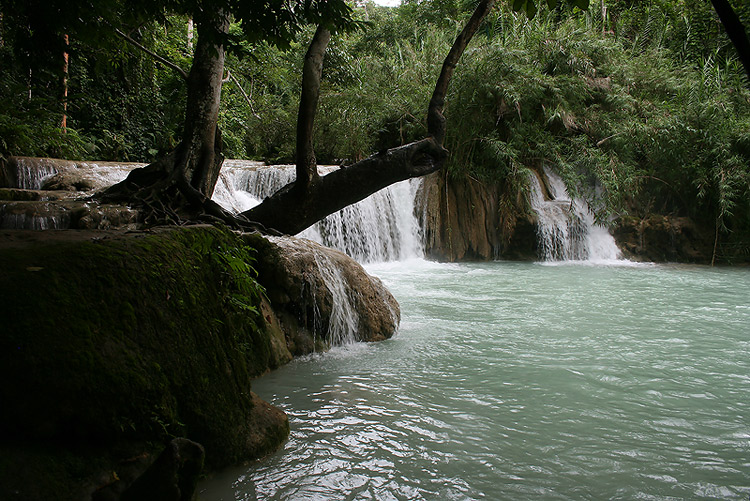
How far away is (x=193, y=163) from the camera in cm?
542

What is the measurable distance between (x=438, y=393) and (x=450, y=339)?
163cm

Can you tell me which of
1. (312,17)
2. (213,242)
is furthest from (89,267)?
(312,17)

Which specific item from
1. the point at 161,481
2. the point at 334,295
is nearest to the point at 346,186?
the point at 334,295

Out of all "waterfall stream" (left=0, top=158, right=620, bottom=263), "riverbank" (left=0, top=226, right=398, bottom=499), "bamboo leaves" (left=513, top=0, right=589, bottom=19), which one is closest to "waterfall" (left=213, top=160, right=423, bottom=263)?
"waterfall stream" (left=0, top=158, right=620, bottom=263)

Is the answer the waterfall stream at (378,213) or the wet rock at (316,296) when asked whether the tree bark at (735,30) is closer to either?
the wet rock at (316,296)

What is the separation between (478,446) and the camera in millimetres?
2979

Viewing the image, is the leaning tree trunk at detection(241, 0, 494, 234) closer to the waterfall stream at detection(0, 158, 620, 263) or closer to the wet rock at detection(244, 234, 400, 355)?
the wet rock at detection(244, 234, 400, 355)

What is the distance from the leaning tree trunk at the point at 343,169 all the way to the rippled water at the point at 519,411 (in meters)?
1.54

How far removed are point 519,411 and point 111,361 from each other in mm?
2550

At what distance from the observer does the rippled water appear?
8.46 ft

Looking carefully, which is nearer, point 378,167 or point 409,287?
point 378,167

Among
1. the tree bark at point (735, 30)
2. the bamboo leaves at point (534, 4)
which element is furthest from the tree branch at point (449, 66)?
the tree bark at point (735, 30)

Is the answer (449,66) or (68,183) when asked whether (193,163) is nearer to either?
(449,66)

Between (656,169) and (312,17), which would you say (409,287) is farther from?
(656,169)
